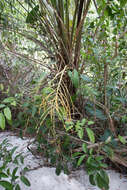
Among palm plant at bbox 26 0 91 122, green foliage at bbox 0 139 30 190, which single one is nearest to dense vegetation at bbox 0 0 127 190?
palm plant at bbox 26 0 91 122

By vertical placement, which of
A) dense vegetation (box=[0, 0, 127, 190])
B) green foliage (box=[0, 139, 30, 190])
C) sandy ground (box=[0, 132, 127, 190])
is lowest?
sandy ground (box=[0, 132, 127, 190])

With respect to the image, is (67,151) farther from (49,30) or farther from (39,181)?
(49,30)

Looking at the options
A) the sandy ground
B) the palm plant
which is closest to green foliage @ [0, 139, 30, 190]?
the sandy ground

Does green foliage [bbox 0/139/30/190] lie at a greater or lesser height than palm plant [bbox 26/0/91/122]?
lesser

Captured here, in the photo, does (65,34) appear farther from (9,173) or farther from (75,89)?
(9,173)

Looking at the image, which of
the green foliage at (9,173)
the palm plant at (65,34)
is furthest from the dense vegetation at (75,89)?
the green foliage at (9,173)

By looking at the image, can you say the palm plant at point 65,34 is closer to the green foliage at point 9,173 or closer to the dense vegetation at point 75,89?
the dense vegetation at point 75,89

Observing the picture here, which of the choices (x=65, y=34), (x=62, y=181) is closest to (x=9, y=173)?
(x=62, y=181)

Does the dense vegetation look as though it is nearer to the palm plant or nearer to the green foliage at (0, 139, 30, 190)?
the palm plant

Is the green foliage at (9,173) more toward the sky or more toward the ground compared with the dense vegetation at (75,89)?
more toward the ground

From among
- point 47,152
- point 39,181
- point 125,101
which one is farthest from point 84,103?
point 39,181

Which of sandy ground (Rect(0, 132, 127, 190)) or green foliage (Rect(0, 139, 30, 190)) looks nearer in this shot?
green foliage (Rect(0, 139, 30, 190))

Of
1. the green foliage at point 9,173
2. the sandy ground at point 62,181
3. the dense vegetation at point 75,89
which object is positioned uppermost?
the dense vegetation at point 75,89

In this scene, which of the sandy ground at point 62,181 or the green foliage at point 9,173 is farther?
the sandy ground at point 62,181
